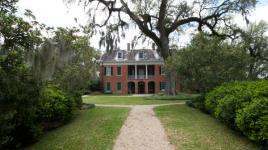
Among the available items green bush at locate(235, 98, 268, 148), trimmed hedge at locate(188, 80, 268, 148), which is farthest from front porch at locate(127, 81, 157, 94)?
green bush at locate(235, 98, 268, 148)

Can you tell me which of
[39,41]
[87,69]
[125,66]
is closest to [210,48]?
[87,69]

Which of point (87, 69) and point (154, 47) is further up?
point (154, 47)

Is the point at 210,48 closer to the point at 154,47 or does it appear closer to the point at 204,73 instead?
the point at 204,73

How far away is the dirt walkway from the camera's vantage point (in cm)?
720

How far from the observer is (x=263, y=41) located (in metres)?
29.1

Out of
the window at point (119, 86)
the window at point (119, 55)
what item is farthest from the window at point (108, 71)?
the window at point (119, 55)

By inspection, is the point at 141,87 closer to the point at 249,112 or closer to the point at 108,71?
the point at 108,71

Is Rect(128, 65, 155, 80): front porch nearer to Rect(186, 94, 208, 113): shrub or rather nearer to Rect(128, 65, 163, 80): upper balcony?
Rect(128, 65, 163, 80): upper balcony

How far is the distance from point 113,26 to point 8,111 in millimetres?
17833

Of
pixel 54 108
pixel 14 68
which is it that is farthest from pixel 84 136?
pixel 14 68

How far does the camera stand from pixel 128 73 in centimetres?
4050

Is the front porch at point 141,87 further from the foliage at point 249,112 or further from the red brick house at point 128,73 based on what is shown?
the foliage at point 249,112

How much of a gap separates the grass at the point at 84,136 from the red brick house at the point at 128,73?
28320 millimetres

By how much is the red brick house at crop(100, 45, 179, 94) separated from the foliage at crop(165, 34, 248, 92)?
81.6ft
